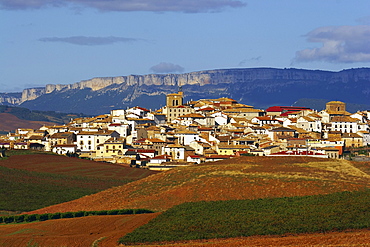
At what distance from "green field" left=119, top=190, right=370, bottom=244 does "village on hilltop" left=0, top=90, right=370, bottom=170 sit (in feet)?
117

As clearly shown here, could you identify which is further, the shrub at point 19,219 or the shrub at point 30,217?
the shrub at point 19,219

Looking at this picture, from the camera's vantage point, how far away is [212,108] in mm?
160250

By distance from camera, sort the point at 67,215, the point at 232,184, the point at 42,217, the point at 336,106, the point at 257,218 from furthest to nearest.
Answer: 1. the point at 336,106
2. the point at 232,184
3. the point at 67,215
4. the point at 42,217
5. the point at 257,218

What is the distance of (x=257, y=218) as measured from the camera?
2394 inches

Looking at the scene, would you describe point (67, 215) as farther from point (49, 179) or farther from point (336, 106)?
point (336, 106)

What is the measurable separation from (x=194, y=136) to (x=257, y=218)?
220 feet

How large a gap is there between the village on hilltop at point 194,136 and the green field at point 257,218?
117ft

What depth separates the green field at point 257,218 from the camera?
186 ft

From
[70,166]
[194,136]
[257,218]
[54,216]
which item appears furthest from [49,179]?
[257,218]

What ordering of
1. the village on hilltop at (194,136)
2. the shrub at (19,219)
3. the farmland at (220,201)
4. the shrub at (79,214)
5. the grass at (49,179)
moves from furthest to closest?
the village on hilltop at (194,136), the grass at (49,179), the shrub at (79,214), the shrub at (19,219), the farmland at (220,201)

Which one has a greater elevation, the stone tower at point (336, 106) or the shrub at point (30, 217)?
the stone tower at point (336, 106)

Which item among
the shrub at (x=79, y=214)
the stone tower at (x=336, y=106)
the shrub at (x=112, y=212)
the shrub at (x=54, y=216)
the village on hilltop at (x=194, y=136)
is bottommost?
the shrub at (x=54, y=216)

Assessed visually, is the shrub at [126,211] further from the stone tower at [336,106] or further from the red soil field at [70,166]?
the stone tower at [336,106]

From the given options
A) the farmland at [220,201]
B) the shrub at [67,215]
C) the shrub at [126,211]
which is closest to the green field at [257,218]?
the farmland at [220,201]
